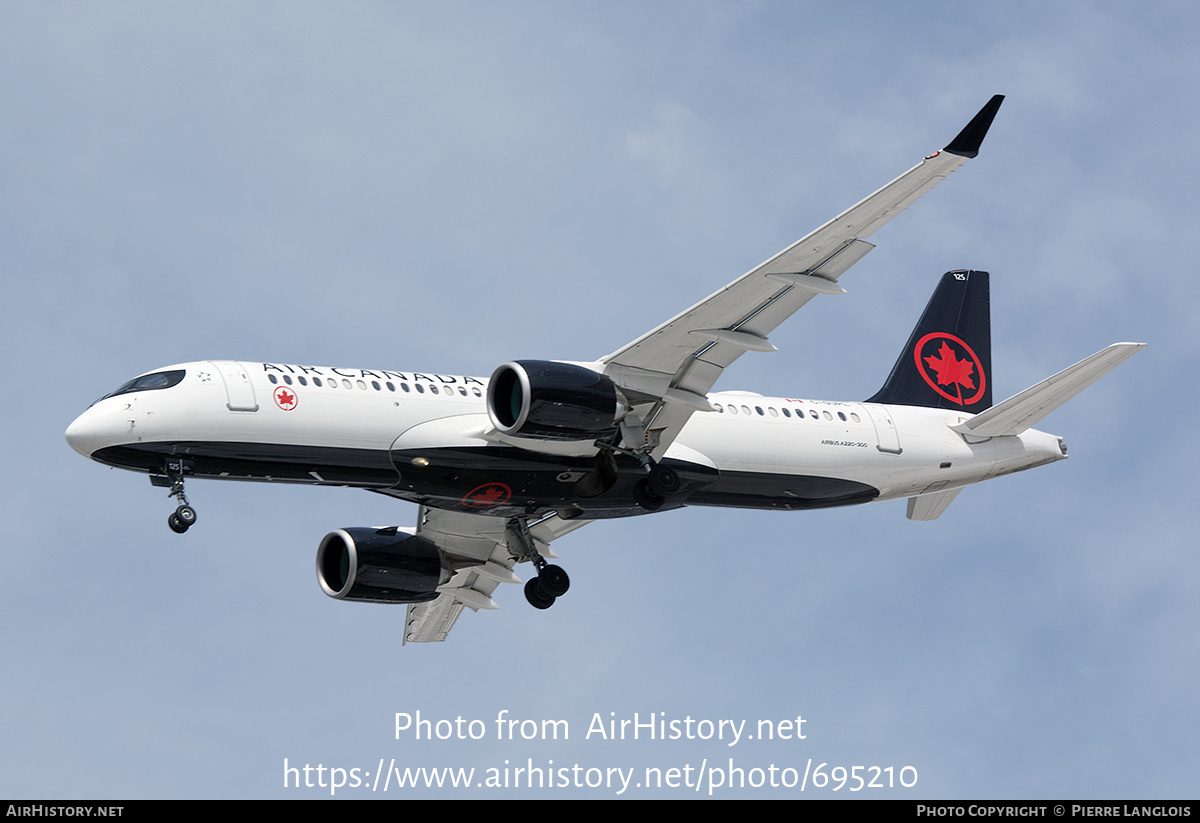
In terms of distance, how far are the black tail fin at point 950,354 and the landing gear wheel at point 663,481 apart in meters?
8.68

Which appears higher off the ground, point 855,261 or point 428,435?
point 855,261

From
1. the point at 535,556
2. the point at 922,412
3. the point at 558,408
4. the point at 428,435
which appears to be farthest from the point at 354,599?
the point at 922,412

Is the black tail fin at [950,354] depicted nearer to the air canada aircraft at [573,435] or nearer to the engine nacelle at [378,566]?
the air canada aircraft at [573,435]

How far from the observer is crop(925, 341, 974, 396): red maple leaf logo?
4050 centimetres

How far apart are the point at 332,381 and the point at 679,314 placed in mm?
7314

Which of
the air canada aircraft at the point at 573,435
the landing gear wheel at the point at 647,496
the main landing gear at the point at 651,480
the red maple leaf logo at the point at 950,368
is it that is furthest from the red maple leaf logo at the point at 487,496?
the red maple leaf logo at the point at 950,368

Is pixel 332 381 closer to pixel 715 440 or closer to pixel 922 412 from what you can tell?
pixel 715 440

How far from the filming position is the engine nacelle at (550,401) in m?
30.0

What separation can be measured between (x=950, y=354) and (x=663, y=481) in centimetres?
1211

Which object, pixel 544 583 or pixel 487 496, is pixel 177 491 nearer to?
pixel 487 496

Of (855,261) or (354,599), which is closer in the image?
(855,261)

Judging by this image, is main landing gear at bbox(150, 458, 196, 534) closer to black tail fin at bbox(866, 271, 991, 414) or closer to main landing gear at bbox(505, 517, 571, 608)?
main landing gear at bbox(505, 517, 571, 608)
